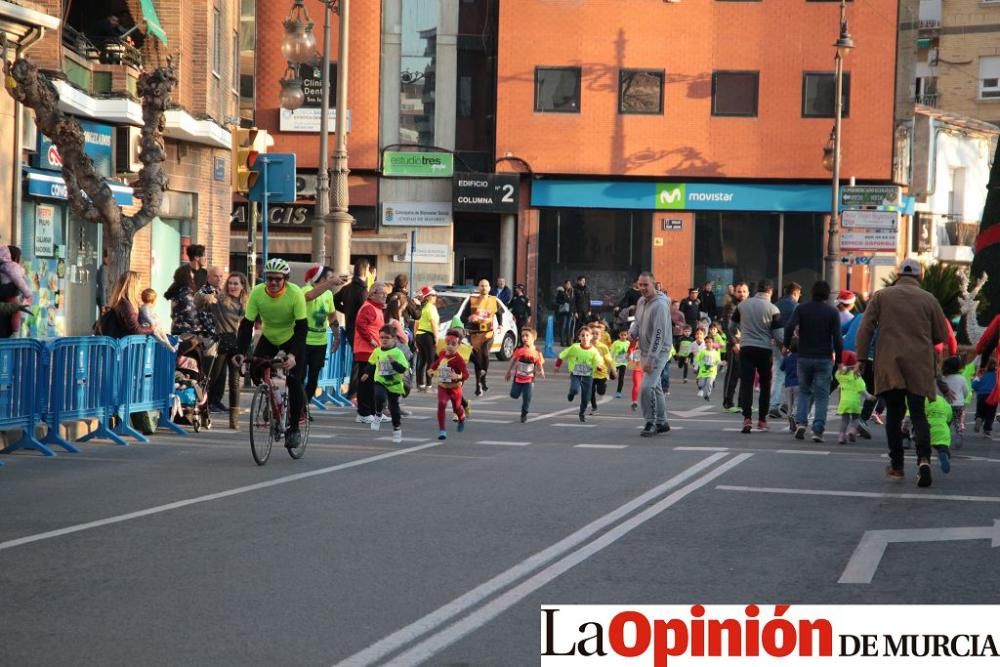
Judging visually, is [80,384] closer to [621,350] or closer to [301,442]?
[301,442]

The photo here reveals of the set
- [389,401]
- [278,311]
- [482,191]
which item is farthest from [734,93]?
[278,311]

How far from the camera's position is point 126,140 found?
1145 inches

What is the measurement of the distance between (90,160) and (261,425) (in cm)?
702

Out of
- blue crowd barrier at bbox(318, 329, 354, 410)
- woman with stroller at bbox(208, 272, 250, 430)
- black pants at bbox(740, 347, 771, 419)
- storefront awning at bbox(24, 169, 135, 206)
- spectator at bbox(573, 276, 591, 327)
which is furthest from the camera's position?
spectator at bbox(573, 276, 591, 327)

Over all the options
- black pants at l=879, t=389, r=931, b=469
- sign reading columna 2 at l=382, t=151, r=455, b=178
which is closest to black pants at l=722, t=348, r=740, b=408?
black pants at l=879, t=389, r=931, b=469

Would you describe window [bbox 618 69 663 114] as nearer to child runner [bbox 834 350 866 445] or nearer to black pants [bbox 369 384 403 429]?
child runner [bbox 834 350 866 445]

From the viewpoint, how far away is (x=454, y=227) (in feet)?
155

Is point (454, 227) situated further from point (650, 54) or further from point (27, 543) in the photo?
point (27, 543)

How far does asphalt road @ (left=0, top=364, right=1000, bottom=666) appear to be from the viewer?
704cm

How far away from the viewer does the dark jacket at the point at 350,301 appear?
22812 mm

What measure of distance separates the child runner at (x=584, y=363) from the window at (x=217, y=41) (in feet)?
45.1

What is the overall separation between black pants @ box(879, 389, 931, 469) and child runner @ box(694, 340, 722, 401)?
42.5ft

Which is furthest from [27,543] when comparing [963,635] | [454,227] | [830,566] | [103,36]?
[454,227]

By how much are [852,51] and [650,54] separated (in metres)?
5.80
